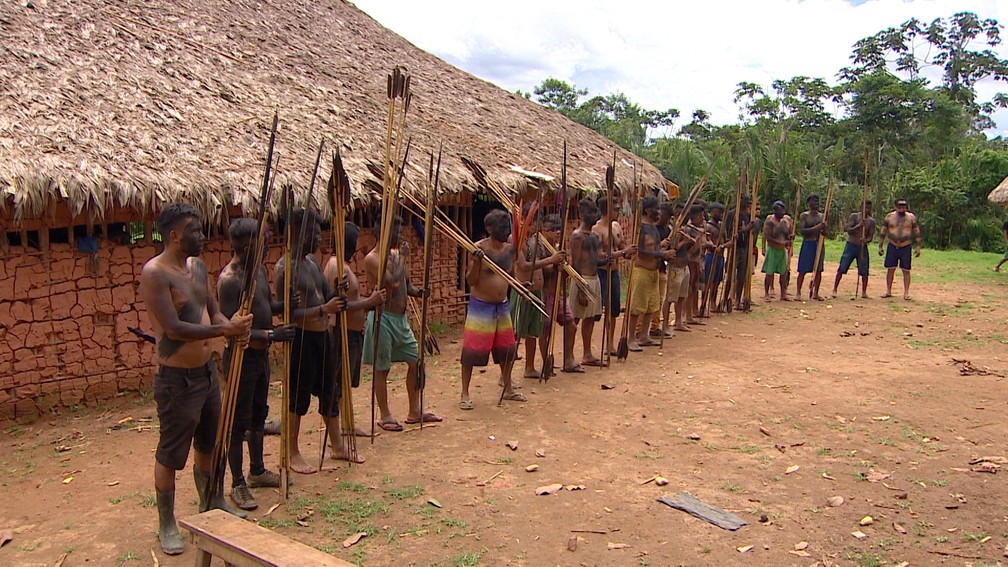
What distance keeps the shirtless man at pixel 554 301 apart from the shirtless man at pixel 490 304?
0.76 meters

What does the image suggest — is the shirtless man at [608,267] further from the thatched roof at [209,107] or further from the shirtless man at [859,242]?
the shirtless man at [859,242]

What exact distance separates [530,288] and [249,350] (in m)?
3.10

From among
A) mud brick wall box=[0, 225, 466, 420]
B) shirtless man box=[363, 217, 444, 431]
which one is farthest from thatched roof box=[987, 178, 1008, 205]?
mud brick wall box=[0, 225, 466, 420]

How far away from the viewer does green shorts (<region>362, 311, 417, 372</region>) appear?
18.0ft

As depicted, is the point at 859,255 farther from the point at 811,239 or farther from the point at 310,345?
the point at 310,345

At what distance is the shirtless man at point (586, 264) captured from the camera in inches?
293

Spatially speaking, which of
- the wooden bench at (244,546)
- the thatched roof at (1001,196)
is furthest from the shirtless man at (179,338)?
the thatched roof at (1001,196)

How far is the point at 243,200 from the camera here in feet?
22.7

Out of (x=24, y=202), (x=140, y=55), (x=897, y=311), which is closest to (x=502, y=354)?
(x=24, y=202)

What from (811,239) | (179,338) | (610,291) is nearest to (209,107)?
(610,291)

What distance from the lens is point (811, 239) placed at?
452 inches

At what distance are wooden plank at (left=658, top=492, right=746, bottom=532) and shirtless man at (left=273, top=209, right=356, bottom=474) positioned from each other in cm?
213

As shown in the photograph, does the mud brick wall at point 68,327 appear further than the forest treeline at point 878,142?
No

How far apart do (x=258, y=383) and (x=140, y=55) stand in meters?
5.74
